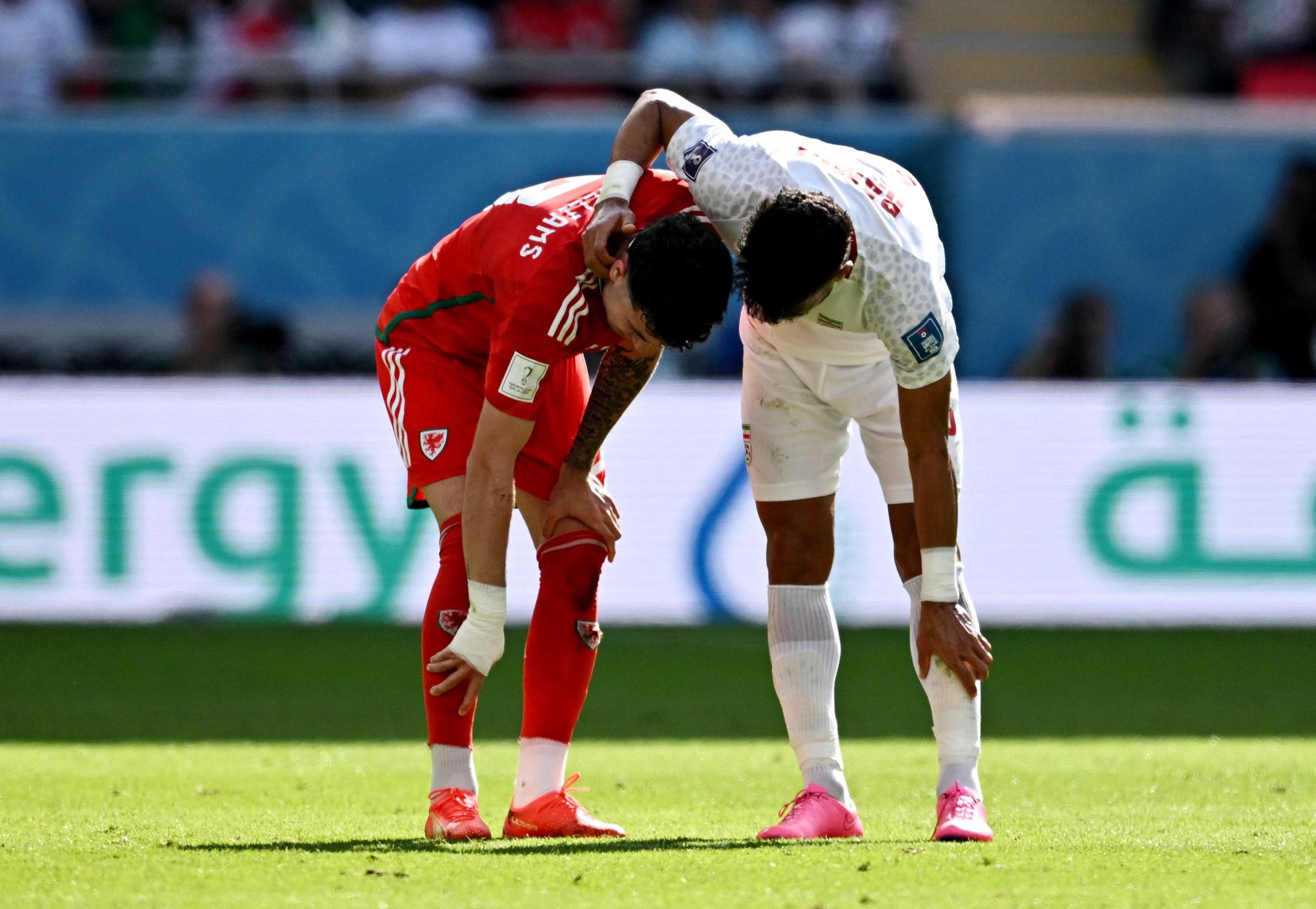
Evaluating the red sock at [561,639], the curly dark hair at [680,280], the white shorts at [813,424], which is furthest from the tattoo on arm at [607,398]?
the curly dark hair at [680,280]

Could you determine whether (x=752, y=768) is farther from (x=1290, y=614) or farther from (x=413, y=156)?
(x=413, y=156)

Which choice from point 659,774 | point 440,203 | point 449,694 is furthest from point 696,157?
point 440,203

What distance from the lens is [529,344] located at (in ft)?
14.7

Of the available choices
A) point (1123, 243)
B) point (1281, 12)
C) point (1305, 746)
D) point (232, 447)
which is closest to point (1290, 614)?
point (1305, 746)

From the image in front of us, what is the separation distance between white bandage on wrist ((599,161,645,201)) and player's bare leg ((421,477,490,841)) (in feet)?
2.88

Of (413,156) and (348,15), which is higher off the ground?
(348,15)

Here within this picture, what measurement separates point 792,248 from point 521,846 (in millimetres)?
1620

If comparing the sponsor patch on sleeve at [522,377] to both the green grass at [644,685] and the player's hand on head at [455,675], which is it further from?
the green grass at [644,685]

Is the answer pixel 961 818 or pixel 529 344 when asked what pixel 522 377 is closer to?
pixel 529 344

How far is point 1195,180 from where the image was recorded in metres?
14.9

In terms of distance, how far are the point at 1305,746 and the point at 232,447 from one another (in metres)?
6.23

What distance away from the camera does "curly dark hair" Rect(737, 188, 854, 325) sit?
423cm

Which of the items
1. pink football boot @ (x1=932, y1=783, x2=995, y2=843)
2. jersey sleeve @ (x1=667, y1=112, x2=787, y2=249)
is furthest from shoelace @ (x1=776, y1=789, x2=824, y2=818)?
jersey sleeve @ (x1=667, y1=112, x2=787, y2=249)

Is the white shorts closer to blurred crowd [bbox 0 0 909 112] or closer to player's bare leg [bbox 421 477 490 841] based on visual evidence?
player's bare leg [bbox 421 477 490 841]
